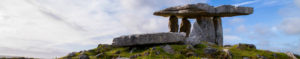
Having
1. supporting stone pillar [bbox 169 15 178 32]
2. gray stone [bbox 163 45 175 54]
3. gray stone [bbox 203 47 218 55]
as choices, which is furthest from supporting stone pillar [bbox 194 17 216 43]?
gray stone [bbox 163 45 175 54]

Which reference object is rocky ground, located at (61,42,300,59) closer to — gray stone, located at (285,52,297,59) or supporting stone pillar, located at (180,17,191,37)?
gray stone, located at (285,52,297,59)

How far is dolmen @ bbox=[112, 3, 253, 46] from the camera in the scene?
16.1m

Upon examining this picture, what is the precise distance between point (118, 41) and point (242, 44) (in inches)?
339

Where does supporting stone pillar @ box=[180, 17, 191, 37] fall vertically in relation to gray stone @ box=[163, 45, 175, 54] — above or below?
above

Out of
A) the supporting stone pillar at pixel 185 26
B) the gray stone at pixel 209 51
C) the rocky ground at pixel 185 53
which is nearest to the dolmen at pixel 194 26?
the supporting stone pillar at pixel 185 26

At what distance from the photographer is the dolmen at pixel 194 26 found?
16.1 metres

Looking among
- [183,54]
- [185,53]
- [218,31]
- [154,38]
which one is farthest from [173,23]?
[183,54]

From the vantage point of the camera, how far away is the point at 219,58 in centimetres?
1444

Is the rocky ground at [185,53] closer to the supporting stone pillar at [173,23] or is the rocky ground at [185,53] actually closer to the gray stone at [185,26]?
the supporting stone pillar at [173,23]

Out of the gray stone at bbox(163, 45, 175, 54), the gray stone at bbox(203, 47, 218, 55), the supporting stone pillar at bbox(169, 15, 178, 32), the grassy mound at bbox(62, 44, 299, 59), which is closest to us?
the grassy mound at bbox(62, 44, 299, 59)

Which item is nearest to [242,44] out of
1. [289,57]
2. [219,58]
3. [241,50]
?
[241,50]

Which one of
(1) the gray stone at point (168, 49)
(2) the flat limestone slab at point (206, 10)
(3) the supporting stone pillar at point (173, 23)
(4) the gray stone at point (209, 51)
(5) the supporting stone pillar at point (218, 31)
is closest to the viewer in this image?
(1) the gray stone at point (168, 49)

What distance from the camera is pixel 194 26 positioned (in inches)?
971

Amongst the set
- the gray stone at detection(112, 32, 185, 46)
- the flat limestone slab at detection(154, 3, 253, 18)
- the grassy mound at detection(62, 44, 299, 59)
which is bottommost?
the grassy mound at detection(62, 44, 299, 59)
